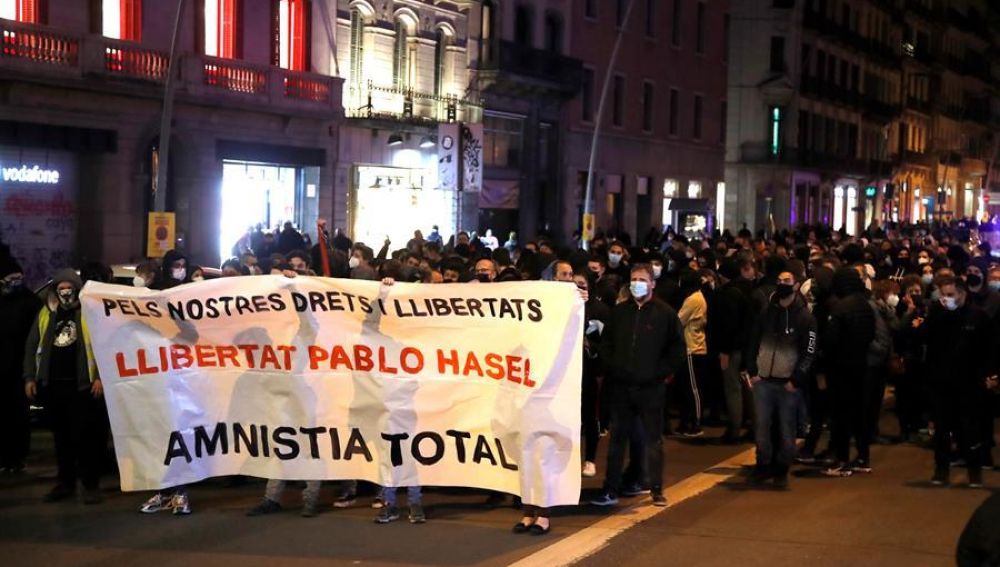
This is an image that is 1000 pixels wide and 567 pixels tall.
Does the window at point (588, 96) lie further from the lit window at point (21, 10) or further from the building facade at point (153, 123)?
Answer: the lit window at point (21, 10)

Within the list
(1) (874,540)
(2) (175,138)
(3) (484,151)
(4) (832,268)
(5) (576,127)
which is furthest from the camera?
(5) (576,127)

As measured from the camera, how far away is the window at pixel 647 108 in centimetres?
5200

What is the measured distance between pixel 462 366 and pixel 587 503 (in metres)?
1.73

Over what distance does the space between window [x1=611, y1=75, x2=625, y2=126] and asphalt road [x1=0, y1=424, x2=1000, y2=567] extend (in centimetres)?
3824

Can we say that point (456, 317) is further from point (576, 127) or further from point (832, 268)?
point (576, 127)

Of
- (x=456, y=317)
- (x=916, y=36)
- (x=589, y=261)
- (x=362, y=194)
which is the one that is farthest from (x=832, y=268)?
(x=916, y=36)

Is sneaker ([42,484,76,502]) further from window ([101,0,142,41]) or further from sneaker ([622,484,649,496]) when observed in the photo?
window ([101,0,142,41])

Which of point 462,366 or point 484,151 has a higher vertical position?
point 484,151

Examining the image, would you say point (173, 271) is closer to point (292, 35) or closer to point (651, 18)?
point (292, 35)

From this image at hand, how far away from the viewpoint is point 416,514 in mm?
10188

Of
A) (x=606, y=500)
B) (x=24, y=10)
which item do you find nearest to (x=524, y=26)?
(x=24, y=10)

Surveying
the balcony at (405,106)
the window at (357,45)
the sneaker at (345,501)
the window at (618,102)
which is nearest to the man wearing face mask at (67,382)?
the sneaker at (345,501)

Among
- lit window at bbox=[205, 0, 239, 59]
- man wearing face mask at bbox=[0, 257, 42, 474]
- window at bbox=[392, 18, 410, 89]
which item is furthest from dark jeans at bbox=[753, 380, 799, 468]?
window at bbox=[392, 18, 410, 89]

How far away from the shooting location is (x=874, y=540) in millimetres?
9922
